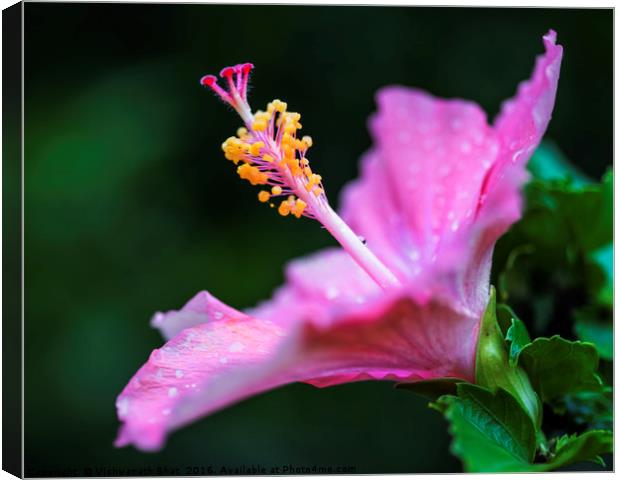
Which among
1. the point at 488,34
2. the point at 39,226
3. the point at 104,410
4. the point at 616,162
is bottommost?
the point at 616,162

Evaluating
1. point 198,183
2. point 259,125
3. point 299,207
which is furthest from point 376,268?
point 198,183

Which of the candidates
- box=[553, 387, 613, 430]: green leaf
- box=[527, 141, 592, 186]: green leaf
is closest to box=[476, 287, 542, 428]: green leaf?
box=[553, 387, 613, 430]: green leaf

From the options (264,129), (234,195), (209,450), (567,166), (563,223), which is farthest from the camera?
(234,195)

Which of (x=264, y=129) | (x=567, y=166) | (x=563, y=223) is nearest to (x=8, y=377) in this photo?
(x=264, y=129)

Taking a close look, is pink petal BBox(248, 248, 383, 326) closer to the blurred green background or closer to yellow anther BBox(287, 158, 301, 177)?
yellow anther BBox(287, 158, 301, 177)

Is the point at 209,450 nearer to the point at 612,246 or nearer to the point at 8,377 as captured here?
the point at 8,377

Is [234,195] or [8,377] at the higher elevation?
[234,195]
